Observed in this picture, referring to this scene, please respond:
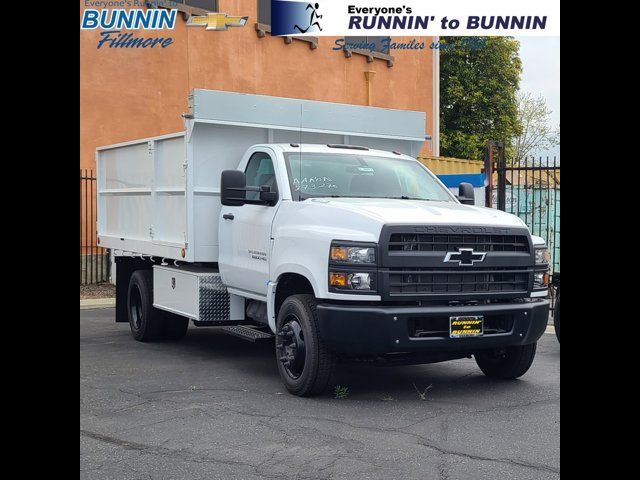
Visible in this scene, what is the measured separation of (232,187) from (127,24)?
416 inches

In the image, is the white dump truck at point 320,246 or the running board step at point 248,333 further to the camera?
the running board step at point 248,333

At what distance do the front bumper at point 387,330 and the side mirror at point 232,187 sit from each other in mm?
1539

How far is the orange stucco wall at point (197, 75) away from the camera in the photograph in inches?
664

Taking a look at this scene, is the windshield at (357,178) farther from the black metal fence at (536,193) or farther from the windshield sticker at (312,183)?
the black metal fence at (536,193)

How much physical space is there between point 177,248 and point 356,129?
2.40 m

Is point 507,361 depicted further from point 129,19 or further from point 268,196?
point 129,19

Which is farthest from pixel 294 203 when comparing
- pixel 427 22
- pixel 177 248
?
pixel 427 22

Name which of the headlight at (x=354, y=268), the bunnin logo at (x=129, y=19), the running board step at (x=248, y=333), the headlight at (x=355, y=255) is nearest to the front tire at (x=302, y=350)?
the headlight at (x=354, y=268)

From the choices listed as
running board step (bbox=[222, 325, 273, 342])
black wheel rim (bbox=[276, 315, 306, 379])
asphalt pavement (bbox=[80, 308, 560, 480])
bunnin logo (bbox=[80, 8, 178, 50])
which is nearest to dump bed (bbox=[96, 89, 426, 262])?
running board step (bbox=[222, 325, 273, 342])

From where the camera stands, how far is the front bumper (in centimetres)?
678

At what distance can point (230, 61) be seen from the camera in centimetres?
1939

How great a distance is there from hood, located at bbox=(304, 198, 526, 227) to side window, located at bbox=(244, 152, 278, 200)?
2.75ft

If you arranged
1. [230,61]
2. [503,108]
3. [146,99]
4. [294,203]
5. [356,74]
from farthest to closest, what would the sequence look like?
[503,108]
[356,74]
[230,61]
[146,99]
[294,203]
